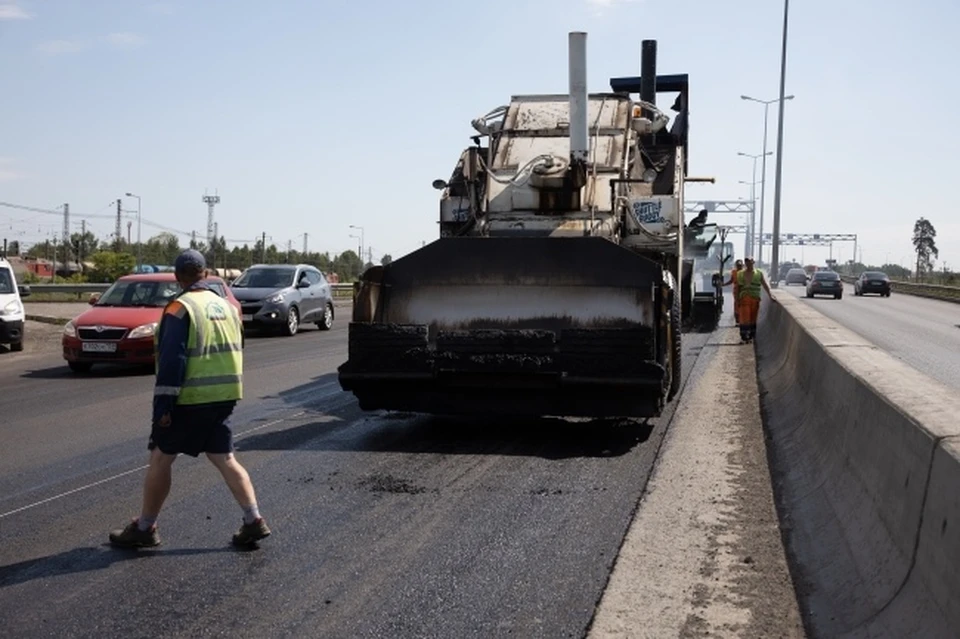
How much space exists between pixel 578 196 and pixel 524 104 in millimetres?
1948

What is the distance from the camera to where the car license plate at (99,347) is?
15477 millimetres

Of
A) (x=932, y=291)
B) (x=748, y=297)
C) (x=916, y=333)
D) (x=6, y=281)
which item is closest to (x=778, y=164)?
(x=932, y=291)

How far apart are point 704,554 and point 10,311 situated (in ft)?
51.7

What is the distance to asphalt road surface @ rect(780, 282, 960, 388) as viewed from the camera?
58.5 feet

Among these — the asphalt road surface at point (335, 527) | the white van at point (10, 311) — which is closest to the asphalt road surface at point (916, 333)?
the asphalt road surface at point (335, 527)

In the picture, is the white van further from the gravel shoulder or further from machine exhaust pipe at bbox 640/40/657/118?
the gravel shoulder

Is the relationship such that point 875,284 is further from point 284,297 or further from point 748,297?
point 284,297

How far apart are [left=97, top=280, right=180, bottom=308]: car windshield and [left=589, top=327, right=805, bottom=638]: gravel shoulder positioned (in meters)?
9.56

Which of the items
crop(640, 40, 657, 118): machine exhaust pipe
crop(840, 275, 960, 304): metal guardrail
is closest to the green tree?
crop(840, 275, 960, 304): metal guardrail

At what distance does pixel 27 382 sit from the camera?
14.6 m

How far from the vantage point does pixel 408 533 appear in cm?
618

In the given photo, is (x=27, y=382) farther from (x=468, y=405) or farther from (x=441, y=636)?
(x=441, y=636)

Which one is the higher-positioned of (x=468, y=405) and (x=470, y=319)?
(x=470, y=319)

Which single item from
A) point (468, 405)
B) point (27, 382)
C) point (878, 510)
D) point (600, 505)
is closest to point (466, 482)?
point (600, 505)
